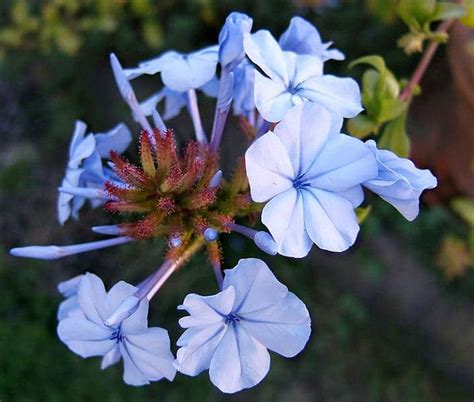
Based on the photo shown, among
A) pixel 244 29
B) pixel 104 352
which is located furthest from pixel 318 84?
pixel 104 352

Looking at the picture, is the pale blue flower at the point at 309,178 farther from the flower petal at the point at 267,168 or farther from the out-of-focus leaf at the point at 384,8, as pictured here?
the out-of-focus leaf at the point at 384,8

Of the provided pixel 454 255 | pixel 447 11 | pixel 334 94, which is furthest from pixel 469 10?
pixel 454 255

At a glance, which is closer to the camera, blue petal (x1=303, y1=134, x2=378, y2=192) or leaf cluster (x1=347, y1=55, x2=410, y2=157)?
blue petal (x1=303, y1=134, x2=378, y2=192)

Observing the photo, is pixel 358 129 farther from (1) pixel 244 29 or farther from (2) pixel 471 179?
(2) pixel 471 179

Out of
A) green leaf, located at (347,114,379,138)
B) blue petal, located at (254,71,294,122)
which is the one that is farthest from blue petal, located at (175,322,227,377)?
green leaf, located at (347,114,379,138)

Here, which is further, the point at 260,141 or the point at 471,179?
the point at 471,179

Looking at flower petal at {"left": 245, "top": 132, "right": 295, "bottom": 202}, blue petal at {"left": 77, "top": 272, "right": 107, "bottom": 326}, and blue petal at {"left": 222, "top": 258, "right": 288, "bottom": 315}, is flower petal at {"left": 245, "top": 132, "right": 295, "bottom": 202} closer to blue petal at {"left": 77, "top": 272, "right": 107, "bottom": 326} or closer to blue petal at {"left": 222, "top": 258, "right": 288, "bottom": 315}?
blue petal at {"left": 222, "top": 258, "right": 288, "bottom": 315}
